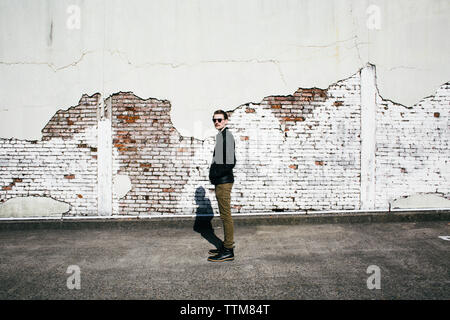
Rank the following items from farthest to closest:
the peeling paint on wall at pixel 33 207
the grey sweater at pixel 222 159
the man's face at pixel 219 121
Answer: the peeling paint on wall at pixel 33 207
the man's face at pixel 219 121
the grey sweater at pixel 222 159

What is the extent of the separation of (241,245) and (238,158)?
1830 millimetres

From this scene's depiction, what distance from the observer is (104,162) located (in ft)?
18.8

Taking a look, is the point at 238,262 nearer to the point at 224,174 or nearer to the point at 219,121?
the point at 224,174

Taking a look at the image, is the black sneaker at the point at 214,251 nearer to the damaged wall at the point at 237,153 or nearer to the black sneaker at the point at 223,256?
the black sneaker at the point at 223,256

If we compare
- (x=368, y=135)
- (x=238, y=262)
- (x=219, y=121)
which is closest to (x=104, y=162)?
(x=219, y=121)

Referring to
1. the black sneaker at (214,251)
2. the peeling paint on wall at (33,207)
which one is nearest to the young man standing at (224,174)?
the black sneaker at (214,251)

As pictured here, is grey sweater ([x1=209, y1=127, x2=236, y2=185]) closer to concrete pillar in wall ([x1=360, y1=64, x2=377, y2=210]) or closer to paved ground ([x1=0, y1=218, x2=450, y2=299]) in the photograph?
paved ground ([x1=0, y1=218, x2=450, y2=299])

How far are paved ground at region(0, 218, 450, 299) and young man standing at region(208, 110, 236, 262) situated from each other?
22cm

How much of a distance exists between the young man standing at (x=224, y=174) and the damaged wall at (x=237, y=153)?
1.89 m

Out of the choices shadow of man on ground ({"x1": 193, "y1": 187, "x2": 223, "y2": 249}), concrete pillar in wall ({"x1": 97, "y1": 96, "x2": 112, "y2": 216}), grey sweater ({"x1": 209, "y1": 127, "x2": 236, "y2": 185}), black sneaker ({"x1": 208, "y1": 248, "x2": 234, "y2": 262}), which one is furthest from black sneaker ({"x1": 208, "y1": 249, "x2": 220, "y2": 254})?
concrete pillar in wall ({"x1": 97, "y1": 96, "x2": 112, "y2": 216})

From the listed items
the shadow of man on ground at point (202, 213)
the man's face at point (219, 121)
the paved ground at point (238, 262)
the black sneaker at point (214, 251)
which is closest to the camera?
the paved ground at point (238, 262)

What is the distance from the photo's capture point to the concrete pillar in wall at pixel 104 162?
18.8 ft

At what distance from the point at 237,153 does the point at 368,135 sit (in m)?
2.58

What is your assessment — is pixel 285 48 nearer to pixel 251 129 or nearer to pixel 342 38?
pixel 342 38
